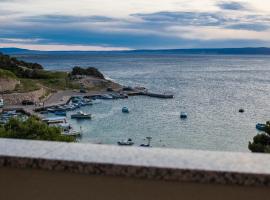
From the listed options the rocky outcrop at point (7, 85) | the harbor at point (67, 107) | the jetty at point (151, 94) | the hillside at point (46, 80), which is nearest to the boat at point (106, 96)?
the harbor at point (67, 107)

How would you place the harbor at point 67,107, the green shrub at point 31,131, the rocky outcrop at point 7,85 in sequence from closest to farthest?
the green shrub at point 31,131, the harbor at point 67,107, the rocky outcrop at point 7,85

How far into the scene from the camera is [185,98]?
71.1 m

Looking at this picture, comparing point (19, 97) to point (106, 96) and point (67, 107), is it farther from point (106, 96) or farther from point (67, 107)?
point (106, 96)

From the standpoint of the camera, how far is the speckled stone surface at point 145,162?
2002 mm

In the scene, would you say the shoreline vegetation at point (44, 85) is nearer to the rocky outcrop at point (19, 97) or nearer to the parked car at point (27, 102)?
the rocky outcrop at point (19, 97)

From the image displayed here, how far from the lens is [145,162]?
2098 millimetres

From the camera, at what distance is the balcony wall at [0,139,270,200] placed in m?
2.01

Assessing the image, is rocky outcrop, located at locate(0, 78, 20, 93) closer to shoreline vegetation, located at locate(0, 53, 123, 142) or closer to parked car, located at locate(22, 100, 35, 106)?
shoreline vegetation, located at locate(0, 53, 123, 142)

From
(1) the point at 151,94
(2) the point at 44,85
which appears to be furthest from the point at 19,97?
(1) the point at 151,94

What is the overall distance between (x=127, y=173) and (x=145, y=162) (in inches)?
3.5

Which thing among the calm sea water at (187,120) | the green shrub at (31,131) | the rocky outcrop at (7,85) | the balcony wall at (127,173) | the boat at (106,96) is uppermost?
the balcony wall at (127,173)

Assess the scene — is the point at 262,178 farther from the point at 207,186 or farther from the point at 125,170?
the point at 125,170

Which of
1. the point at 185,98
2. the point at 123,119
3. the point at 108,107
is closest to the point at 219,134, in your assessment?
the point at 123,119

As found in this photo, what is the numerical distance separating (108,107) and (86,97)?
9.48 meters
